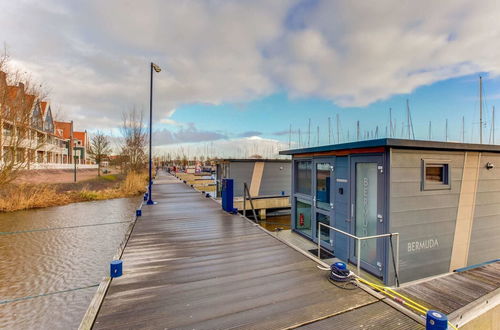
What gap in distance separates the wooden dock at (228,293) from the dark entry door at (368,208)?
2.07 meters

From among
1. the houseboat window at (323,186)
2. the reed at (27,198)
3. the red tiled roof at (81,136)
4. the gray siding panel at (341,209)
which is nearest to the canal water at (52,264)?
the reed at (27,198)

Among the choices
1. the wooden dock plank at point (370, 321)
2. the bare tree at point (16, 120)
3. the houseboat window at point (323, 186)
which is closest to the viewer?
the wooden dock plank at point (370, 321)

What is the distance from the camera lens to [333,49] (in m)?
10.7

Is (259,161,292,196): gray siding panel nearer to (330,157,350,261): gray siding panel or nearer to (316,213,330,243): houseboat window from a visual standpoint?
(316,213,330,243): houseboat window

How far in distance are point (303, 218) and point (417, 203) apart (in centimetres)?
364

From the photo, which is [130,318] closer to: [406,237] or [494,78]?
[406,237]

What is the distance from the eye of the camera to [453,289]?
400cm

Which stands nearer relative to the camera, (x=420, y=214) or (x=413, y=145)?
(x=413, y=145)

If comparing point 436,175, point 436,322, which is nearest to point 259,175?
point 436,175

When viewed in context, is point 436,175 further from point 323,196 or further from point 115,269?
point 115,269

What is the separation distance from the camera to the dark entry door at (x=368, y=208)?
4688 millimetres

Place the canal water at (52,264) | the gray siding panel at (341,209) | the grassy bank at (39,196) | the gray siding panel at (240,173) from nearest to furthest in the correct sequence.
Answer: the canal water at (52,264) → the gray siding panel at (341,209) → the grassy bank at (39,196) → the gray siding panel at (240,173)

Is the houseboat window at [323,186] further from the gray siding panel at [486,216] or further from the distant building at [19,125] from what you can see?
the distant building at [19,125]

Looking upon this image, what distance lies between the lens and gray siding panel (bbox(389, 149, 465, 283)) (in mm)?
4562
